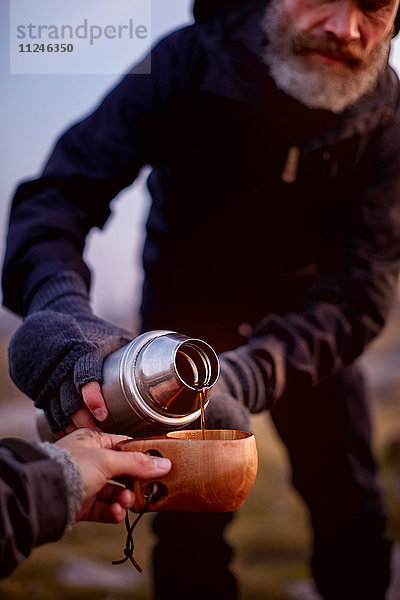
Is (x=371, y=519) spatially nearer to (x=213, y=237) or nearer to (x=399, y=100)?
(x=213, y=237)

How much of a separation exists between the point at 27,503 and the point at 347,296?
818 millimetres

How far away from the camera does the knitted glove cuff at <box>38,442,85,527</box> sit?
629 mm

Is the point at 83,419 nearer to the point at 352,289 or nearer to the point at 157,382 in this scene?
the point at 157,382

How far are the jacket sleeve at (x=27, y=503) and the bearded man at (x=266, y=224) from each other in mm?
311

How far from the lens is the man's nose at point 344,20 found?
3.45 feet

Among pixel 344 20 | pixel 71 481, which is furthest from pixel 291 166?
pixel 71 481

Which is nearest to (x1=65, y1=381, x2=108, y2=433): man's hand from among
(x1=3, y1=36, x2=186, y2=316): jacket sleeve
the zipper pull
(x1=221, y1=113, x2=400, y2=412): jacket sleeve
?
(x1=3, y1=36, x2=186, y2=316): jacket sleeve

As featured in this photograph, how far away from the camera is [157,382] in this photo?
29.1 inches

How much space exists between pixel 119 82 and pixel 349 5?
45 centimetres

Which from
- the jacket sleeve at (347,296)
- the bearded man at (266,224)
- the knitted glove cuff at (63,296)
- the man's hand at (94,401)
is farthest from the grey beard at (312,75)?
the man's hand at (94,401)

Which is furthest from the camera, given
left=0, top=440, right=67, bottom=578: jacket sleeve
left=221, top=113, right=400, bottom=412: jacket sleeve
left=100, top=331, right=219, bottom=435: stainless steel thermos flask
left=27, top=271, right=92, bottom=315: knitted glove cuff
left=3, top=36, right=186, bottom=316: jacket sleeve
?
left=221, top=113, right=400, bottom=412: jacket sleeve

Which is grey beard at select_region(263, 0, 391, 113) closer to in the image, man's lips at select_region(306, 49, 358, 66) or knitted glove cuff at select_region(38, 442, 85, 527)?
man's lips at select_region(306, 49, 358, 66)

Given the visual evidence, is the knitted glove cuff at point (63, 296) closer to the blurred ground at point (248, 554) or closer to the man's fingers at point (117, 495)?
the man's fingers at point (117, 495)

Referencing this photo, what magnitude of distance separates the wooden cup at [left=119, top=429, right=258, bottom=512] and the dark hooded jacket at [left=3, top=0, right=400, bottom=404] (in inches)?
15.3
